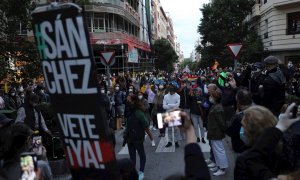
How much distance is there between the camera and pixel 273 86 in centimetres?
685

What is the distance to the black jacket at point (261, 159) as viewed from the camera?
3.10 m

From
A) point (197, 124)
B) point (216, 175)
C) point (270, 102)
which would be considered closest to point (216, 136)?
point (216, 175)

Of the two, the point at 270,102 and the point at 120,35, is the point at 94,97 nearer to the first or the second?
the point at 270,102

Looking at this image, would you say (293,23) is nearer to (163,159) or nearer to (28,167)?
(163,159)

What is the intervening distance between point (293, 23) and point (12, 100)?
69.4ft

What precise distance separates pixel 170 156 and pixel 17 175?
705 centimetres

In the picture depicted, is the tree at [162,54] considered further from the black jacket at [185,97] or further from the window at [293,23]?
the black jacket at [185,97]

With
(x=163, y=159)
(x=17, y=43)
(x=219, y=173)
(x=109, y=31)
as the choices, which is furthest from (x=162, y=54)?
(x=219, y=173)

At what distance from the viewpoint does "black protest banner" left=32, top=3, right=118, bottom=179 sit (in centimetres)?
281

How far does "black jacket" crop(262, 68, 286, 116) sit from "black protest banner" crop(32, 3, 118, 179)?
4.56 m

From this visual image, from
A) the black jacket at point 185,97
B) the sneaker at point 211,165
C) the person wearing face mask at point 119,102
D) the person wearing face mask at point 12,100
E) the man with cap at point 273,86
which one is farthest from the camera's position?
the person wearing face mask at point 119,102

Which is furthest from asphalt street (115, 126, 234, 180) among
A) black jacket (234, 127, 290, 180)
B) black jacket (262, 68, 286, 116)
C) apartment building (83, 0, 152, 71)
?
apartment building (83, 0, 152, 71)

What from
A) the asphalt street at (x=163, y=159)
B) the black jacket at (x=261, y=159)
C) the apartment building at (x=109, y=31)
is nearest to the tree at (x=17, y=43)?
the asphalt street at (x=163, y=159)

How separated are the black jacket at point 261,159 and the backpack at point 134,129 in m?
4.80
